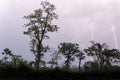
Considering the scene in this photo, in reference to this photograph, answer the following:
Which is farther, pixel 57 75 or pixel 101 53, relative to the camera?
pixel 101 53

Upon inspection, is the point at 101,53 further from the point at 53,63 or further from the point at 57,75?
the point at 57,75

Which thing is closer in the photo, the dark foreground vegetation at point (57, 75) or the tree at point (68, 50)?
the dark foreground vegetation at point (57, 75)

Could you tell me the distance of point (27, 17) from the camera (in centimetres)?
6312

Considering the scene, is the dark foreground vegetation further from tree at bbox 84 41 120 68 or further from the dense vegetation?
tree at bbox 84 41 120 68

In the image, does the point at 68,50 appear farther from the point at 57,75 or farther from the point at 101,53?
the point at 57,75

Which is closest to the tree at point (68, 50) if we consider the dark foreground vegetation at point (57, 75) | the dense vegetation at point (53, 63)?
the dense vegetation at point (53, 63)

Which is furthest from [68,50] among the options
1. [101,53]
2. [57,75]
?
[57,75]

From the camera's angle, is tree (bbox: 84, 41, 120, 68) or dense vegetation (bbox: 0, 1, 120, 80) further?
tree (bbox: 84, 41, 120, 68)

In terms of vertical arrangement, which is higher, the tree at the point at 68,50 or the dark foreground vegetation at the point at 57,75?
the tree at the point at 68,50

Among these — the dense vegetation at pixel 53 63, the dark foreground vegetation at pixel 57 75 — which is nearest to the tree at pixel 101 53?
the dense vegetation at pixel 53 63

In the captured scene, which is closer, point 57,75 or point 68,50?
point 57,75

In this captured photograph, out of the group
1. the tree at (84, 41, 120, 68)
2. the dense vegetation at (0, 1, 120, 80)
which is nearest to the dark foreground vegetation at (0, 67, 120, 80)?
the dense vegetation at (0, 1, 120, 80)

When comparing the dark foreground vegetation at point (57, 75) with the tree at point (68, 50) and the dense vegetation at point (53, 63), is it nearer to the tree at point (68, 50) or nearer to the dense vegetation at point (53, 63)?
the dense vegetation at point (53, 63)

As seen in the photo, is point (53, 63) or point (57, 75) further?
point (53, 63)
